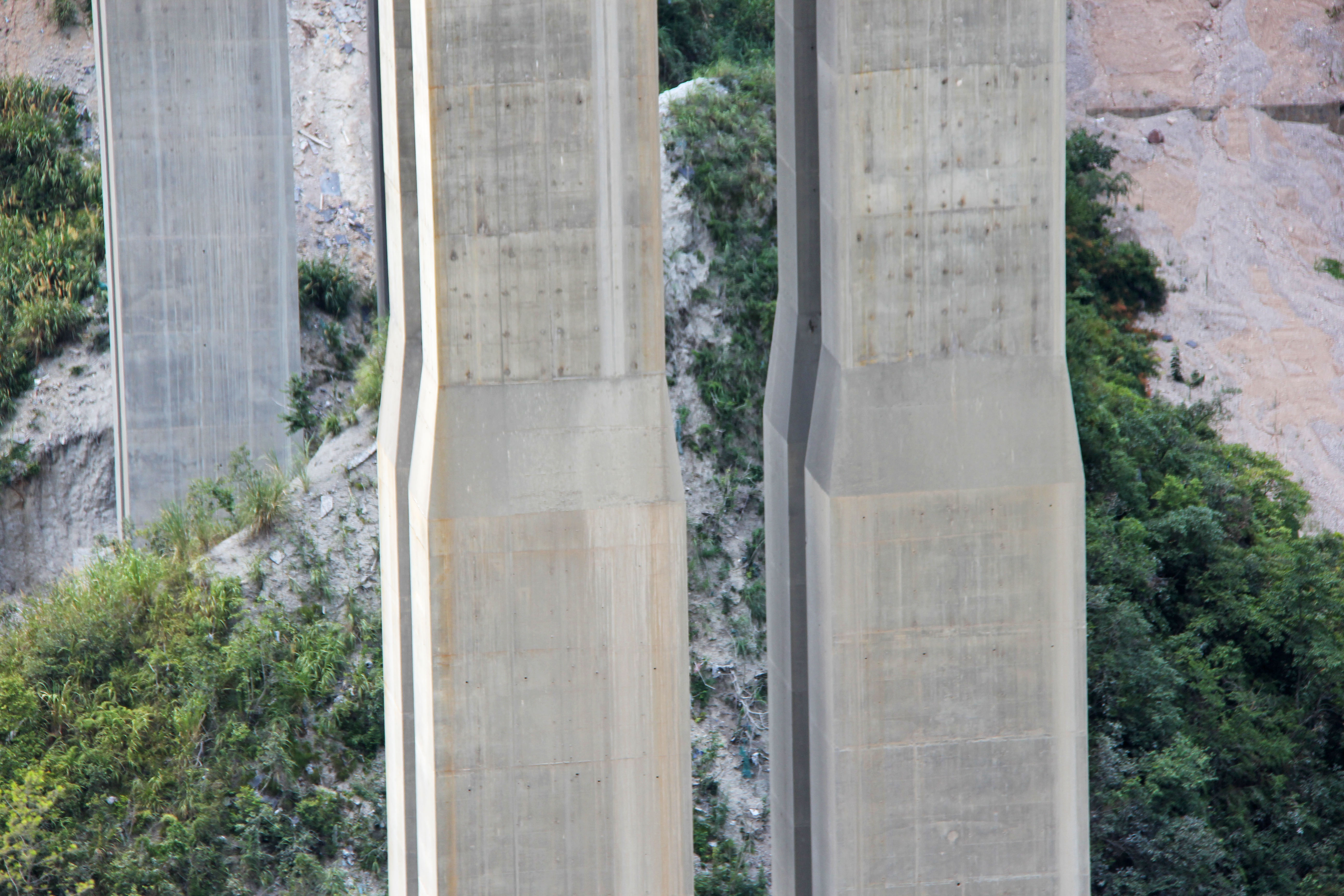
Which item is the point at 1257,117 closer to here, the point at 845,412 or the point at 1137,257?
the point at 1137,257

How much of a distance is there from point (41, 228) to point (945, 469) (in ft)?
78.3

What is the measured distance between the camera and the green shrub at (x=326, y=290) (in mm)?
29750

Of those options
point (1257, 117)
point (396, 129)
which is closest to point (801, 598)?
point (396, 129)

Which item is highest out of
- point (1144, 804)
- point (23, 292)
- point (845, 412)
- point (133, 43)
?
point (133, 43)

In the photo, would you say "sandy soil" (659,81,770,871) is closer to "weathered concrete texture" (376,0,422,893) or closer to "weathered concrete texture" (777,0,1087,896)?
"weathered concrete texture" (376,0,422,893)

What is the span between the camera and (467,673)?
13.2m

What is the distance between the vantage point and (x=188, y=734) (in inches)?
760

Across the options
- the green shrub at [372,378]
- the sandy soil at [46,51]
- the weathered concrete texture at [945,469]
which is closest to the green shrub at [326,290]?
the green shrub at [372,378]

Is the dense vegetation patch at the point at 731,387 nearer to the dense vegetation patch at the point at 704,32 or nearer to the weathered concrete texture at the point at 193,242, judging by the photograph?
the dense vegetation patch at the point at 704,32

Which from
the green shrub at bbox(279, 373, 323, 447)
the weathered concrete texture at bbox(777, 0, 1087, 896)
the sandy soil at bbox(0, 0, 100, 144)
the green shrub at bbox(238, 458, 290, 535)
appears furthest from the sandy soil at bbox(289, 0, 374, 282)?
the weathered concrete texture at bbox(777, 0, 1087, 896)

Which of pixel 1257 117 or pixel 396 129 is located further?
pixel 1257 117

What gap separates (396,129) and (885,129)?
3967 millimetres

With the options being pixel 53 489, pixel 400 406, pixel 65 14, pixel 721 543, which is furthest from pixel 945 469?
Result: pixel 65 14

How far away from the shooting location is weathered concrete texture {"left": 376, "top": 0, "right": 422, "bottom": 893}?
1380cm
